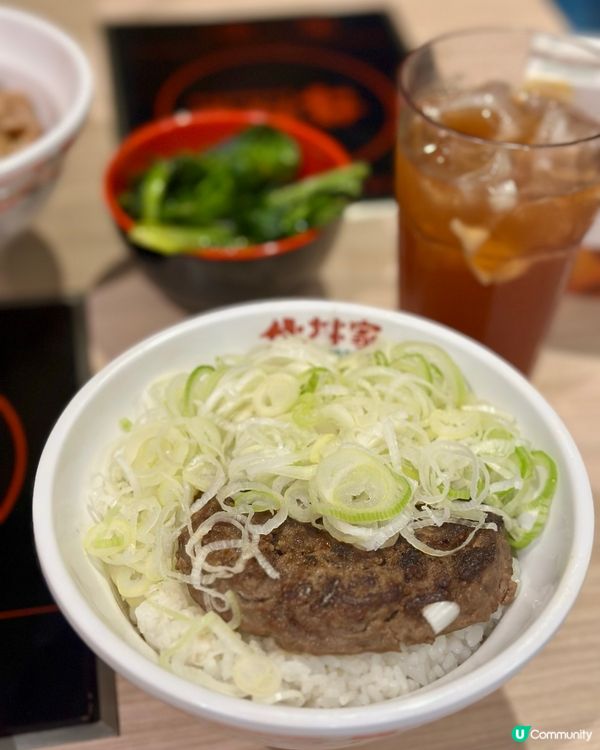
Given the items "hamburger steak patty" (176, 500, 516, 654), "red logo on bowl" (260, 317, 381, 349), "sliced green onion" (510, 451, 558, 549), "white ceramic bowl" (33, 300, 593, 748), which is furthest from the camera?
"red logo on bowl" (260, 317, 381, 349)

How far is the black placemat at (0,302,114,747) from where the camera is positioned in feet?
3.48

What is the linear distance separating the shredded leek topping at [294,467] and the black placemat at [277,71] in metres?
1.09

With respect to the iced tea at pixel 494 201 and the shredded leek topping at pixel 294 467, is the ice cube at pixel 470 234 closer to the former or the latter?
the iced tea at pixel 494 201

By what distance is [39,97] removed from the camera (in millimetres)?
1815

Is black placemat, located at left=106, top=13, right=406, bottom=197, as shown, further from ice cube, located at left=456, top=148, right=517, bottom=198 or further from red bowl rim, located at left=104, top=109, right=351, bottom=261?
ice cube, located at left=456, top=148, right=517, bottom=198

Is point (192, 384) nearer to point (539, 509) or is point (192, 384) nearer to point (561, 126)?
point (539, 509)

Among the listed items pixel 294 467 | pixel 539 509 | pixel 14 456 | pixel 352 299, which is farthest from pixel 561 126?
pixel 14 456

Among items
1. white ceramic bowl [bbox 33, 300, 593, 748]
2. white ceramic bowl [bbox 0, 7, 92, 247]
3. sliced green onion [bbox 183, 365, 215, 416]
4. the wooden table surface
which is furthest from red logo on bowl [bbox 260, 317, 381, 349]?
white ceramic bowl [bbox 0, 7, 92, 247]

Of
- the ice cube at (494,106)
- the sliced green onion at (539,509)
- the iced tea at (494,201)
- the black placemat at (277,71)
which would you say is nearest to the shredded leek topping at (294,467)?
the sliced green onion at (539,509)

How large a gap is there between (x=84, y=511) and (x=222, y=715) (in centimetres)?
38

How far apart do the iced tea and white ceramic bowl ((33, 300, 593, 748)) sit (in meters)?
0.25

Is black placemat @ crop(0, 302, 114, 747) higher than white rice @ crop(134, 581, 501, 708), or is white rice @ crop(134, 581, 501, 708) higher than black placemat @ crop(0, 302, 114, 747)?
white rice @ crop(134, 581, 501, 708)

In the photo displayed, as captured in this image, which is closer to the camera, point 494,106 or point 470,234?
point 470,234

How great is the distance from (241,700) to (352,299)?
110 centimetres
